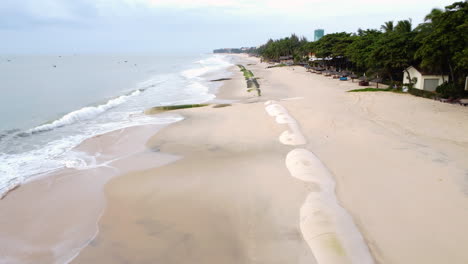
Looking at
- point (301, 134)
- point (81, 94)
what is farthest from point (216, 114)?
point (81, 94)

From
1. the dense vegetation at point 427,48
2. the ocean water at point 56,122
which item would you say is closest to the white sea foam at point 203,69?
the ocean water at point 56,122

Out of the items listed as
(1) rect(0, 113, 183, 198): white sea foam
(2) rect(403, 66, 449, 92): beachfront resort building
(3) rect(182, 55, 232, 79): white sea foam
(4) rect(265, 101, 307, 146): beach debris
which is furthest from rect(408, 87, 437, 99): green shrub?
(3) rect(182, 55, 232, 79): white sea foam

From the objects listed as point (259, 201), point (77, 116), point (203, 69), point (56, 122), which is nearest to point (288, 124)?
point (259, 201)

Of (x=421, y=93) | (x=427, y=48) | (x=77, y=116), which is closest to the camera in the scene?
(x=427, y=48)

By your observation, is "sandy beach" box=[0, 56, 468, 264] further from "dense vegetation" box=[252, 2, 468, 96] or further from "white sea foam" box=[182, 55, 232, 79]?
"white sea foam" box=[182, 55, 232, 79]

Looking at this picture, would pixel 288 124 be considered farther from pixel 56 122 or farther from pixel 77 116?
pixel 77 116

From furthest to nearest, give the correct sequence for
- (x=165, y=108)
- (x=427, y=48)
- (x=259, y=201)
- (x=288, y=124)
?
1. (x=165, y=108)
2. (x=427, y=48)
3. (x=288, y=124)
4. (x=259, y=201)

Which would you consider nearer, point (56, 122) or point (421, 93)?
point (56, 122)

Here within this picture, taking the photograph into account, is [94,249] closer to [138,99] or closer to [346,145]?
[346,145]

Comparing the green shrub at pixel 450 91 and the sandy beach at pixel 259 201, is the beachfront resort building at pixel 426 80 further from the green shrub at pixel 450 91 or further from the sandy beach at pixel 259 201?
the sandy beach at pixel 259 201
